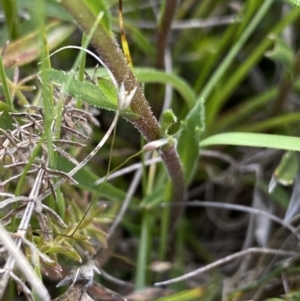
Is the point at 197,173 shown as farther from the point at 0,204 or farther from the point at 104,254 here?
the point at 0,204

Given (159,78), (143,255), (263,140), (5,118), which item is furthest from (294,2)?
(143,255)

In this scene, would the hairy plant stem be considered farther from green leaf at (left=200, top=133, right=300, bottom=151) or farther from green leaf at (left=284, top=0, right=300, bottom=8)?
green leaf at (left=284, top=0, right=300, bottom=8)

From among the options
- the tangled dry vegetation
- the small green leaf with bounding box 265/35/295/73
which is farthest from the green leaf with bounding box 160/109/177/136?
the small green leaf with bounding box 265/35/295/73

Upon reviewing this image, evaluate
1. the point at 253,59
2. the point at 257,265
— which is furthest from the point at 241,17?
the point at 257,265

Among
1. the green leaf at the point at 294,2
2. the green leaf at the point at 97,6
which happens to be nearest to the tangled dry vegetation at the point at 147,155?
the green leaf at the point at 97,6

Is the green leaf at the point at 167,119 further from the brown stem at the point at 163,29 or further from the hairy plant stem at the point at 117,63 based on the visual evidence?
the brown stem at the point at 163,29

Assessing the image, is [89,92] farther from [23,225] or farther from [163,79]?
[163,79]
